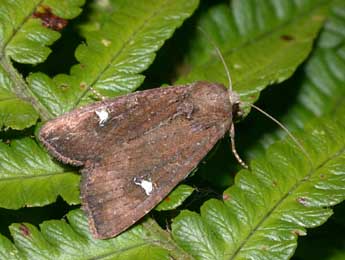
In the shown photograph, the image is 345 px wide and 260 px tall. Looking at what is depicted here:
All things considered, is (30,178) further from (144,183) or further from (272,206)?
(272,206)

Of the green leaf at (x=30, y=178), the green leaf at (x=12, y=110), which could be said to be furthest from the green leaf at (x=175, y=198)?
the green leaf at (x=12, y=110)

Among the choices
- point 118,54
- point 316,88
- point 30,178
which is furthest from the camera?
point 316,88

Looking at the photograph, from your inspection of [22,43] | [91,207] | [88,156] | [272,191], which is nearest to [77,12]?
[22,43]

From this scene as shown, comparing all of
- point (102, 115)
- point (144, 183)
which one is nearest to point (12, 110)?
point (102, 115)

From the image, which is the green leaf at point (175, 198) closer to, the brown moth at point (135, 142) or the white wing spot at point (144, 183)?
the brown moth at point (135, 142)

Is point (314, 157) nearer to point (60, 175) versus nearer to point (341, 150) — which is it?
point (341, 150)

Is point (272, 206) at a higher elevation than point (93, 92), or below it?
below

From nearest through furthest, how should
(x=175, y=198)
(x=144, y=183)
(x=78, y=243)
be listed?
(x=78, y=243) → (x=175, y=198) → (x=144, y=183)
